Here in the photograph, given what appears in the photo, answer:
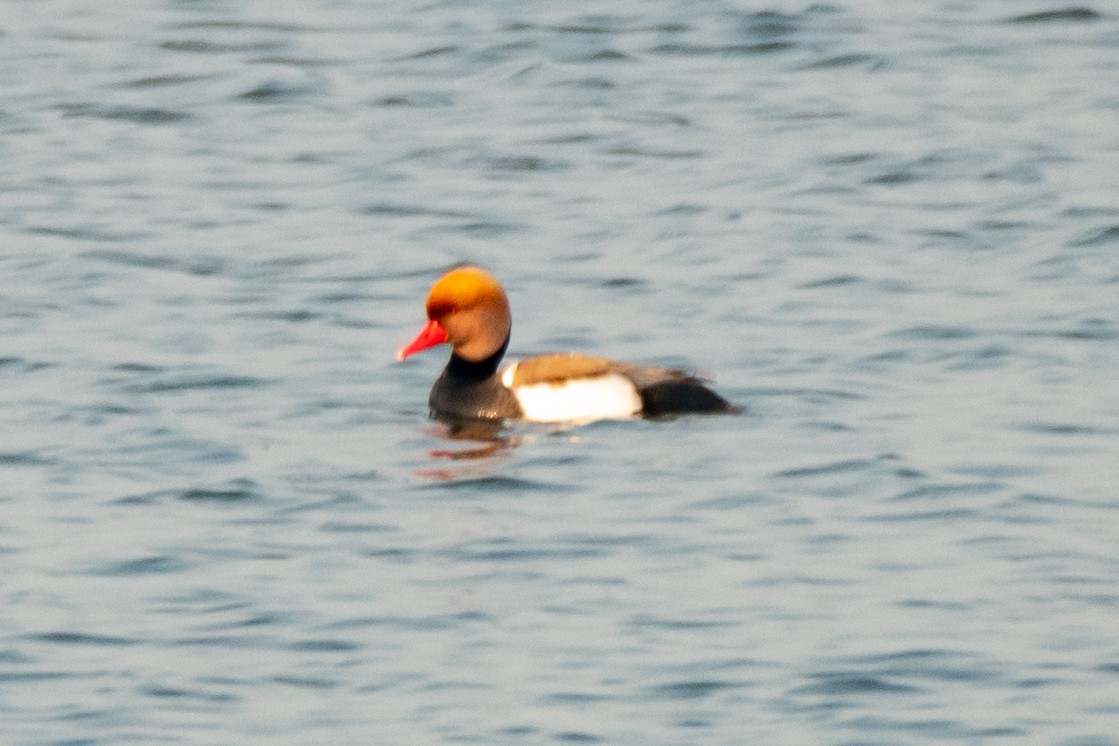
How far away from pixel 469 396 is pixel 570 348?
1.21 m

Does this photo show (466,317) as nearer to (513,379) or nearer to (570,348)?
(513,379)

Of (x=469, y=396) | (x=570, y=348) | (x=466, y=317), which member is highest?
(x=466, y=317)

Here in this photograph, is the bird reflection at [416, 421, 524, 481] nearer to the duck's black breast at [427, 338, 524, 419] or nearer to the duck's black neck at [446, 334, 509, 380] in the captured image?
the duck's black breast at [427, 338, 524, 419]

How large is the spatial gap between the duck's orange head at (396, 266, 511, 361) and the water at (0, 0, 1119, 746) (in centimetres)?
37

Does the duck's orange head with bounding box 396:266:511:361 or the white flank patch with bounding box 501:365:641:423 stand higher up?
the duck's orange head with bounding box 396:266:511:361

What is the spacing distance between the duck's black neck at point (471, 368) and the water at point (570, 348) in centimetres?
29

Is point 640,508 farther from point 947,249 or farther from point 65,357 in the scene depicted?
point 947,249

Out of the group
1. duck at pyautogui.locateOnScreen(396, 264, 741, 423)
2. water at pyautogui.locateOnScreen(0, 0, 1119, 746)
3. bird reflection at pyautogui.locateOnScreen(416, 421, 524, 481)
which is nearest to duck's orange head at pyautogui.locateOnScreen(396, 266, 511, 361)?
duck at pyautogui.locateOnScreen(396, 264, 741, 423)

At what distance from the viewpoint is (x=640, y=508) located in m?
10.3

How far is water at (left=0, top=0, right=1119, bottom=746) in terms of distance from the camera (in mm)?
8281

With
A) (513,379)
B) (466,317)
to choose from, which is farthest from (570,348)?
(513,379)

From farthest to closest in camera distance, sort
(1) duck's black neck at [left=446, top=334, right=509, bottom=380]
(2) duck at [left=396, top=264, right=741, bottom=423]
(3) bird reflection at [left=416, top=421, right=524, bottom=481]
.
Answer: (1) duck's black neck at [left=446, top=334, right=509, bottom=380]
(2) duck at [left=396, top=264, right=741, bottom=423]
(3) bird reflection at [left=416, top=421, right=524, bottom=481]

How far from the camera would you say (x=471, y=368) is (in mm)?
12562

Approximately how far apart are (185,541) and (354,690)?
6.22 feet
